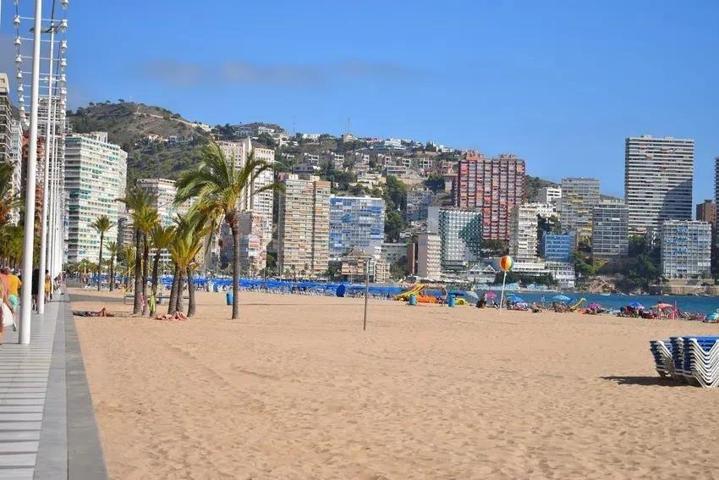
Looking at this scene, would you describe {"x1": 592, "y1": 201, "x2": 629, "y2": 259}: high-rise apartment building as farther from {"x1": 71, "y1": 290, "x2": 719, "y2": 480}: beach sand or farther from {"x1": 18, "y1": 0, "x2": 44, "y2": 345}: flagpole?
{"x1": 18, "y1": 0, "x2": 44, "y2": 345}: flagpole

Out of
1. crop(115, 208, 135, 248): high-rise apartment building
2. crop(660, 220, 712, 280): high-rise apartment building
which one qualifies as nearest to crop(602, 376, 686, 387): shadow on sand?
crop(115, 208, 135, 248): high-rise apartment building

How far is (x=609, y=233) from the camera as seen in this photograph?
605 ft

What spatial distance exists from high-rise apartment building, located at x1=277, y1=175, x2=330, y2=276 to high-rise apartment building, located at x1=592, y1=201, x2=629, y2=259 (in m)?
54.6

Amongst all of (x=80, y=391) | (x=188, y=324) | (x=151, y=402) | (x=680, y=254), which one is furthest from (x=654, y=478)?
(x=680, y=254)

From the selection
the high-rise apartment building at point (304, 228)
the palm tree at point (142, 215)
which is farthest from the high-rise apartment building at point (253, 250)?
Result: the palm tree at point (142, 215)

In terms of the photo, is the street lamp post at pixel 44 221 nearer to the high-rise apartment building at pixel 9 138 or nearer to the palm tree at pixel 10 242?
the palm tree at pixel 10 242

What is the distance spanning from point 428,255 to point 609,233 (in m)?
40.2

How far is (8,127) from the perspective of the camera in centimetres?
5419

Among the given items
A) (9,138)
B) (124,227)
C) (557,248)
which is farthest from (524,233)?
(9,138)

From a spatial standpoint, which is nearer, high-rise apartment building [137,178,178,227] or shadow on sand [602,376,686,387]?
shadow on sand [602,376,686,387]

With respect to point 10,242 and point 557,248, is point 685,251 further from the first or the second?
point 10,242

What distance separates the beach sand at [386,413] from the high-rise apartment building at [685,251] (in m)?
159

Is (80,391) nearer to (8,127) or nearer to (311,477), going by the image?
(311,477)

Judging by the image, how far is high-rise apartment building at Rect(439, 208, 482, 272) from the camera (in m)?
181
